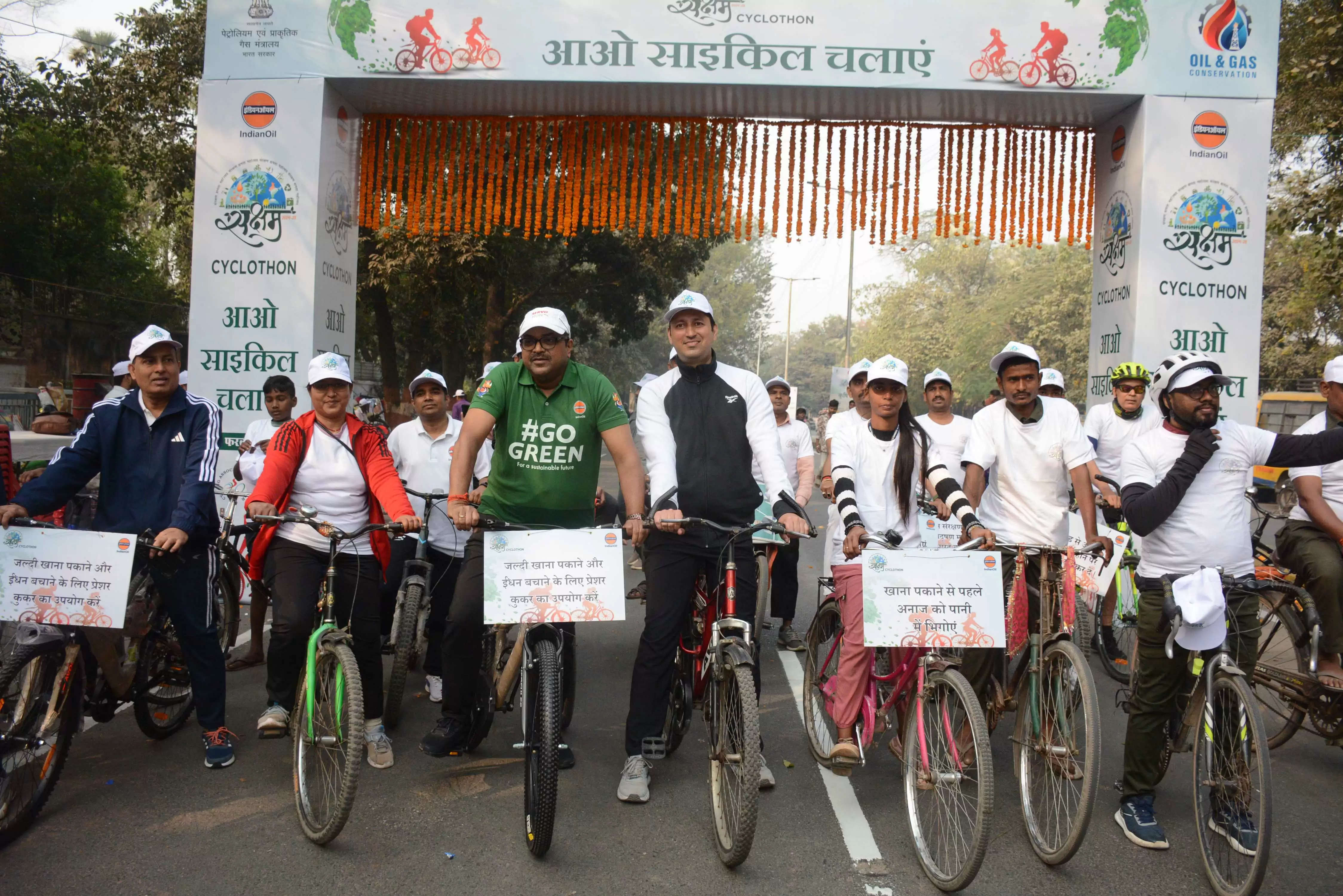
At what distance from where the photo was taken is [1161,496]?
13.8ft

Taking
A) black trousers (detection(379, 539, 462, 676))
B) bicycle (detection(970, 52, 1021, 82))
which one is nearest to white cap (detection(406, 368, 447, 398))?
black trousers (detection(379, 539, 462, 676))

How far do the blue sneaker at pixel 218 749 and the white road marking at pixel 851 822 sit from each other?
8.90ft

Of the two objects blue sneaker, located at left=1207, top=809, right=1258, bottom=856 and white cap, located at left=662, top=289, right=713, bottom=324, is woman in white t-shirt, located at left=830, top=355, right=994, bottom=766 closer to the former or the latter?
white cap, located at left=662, top=289, right=713, bottom=324

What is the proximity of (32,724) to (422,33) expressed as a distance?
6.34 m

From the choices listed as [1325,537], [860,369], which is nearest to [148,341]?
[860,369]

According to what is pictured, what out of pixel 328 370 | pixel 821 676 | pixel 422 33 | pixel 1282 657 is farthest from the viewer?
pixel 422 33

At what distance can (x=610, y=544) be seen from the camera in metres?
4.28

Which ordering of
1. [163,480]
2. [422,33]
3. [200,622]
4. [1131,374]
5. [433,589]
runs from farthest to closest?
[422,33]
[1131,374]
[433,589]
[200,622]
[163,480]

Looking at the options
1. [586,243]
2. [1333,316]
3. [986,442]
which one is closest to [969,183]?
[986,442]

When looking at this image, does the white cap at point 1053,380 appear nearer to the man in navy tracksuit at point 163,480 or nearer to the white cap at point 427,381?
the white cap at point 427,381

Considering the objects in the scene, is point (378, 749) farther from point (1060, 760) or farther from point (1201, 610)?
point (1201, 610)

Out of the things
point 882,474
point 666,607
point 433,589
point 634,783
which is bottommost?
point 634,783

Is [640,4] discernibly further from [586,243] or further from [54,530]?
[586,243]

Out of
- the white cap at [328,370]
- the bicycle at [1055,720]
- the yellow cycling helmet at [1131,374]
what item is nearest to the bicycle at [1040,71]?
the yellow cycling helmet at [1131,374]
